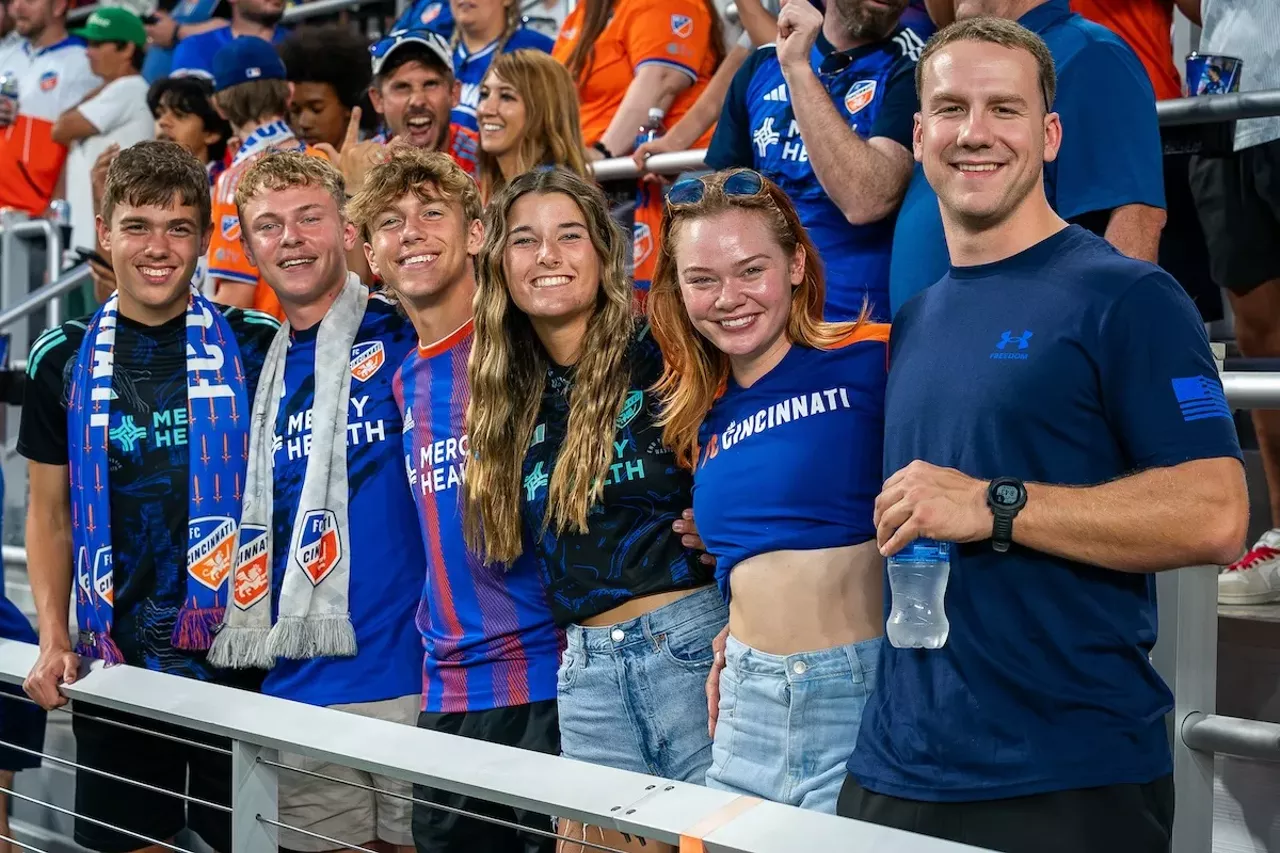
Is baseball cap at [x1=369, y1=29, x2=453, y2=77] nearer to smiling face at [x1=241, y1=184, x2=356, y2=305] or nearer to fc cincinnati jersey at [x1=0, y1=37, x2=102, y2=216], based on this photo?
smiling face at [x1=241, y1=184, x2=356, y2=305]

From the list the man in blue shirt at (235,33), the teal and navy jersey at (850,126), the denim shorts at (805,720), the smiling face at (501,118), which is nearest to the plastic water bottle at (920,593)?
the denim shorts at (805,720)

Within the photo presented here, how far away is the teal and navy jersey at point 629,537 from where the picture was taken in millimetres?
2326

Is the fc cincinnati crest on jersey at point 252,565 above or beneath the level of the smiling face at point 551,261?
beneath

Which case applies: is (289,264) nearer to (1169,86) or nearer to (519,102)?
(519,102)

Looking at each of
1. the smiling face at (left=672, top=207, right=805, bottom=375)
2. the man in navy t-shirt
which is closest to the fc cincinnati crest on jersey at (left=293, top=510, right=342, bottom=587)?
the smiling face at (left=672, top=207, right=805, bottom=375)

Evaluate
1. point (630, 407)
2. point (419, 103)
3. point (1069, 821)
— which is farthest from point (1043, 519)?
point (419, 103)

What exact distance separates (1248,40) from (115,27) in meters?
5.13

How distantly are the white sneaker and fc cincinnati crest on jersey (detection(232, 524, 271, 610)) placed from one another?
1.90 metres

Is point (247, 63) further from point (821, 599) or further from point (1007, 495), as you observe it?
point (1007, 495)

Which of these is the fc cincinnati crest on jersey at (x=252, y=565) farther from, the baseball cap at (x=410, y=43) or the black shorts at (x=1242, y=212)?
the black shorts at (x=1242, y=212)

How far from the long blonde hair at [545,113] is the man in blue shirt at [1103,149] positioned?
1.32 meters

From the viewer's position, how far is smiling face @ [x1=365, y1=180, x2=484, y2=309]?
275 cm

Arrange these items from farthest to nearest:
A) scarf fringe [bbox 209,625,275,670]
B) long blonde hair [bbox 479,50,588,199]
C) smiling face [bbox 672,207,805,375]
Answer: long blonde hair [bbox 479,50,588,199]
scarf fringe [bbox 209,625,275,670]
smiling face [bbox 672,207,805,375]

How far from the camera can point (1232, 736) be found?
196 cm
